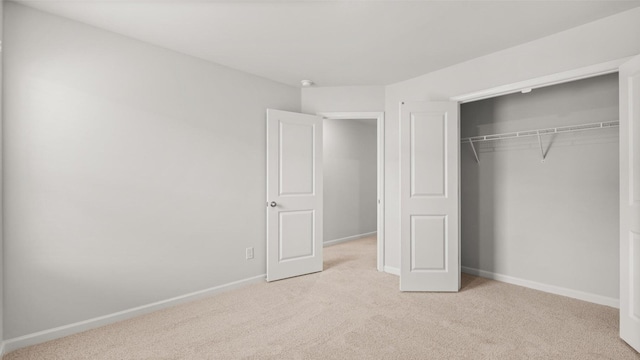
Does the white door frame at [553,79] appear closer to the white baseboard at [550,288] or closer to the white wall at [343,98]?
the white baseboard at [550,288]

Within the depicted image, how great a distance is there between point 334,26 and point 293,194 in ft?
6.64

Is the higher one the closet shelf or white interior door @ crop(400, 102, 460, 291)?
the closet shelf

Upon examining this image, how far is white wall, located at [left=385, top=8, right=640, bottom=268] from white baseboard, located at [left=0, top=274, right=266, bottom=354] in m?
2.18

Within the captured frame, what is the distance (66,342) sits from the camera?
2.39m

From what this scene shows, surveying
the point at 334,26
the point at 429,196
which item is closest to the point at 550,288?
the point at 429,196

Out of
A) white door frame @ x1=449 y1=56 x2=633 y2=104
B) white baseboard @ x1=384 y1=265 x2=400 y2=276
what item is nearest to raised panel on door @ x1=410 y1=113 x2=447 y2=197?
white door frame @ x1=449 y1=56 x2=633 y2=104

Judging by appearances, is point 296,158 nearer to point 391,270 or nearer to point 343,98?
point 343,98

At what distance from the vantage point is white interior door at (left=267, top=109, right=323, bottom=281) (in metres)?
3.80

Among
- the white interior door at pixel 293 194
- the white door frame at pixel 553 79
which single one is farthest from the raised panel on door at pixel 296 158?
the white door frame at pixel 553 79

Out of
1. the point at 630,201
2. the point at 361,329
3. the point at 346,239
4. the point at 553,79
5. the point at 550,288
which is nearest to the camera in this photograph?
the point at 630,201

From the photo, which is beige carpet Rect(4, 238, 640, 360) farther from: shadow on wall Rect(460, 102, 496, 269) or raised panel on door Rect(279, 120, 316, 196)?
raised panel on door Rect(279, 120, 316, 196)

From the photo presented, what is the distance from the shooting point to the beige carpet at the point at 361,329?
2.22 meters

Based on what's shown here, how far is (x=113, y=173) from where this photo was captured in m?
2.71

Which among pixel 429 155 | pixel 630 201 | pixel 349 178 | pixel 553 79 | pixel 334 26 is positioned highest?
pixel 334 26
